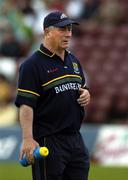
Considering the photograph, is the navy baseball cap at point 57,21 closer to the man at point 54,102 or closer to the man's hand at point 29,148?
the man at point 54,102

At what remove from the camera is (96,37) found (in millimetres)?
19438

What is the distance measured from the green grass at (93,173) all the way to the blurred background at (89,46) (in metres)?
2.91

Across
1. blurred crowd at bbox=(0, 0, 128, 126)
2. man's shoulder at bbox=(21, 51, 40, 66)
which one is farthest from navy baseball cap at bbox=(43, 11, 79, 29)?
blurred crowd at bbox=(0, 0, 128, 126)

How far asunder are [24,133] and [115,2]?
39.9ft

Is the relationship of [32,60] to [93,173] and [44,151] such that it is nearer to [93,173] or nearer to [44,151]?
[44,151]

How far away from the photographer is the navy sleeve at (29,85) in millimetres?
7164

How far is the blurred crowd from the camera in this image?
1795 cm

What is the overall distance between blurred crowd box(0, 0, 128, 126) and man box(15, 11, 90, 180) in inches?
393

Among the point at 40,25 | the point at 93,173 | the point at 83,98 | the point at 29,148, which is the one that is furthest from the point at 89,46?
the point at 29,148

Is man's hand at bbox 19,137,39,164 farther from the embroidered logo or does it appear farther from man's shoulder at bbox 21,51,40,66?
the embroidered logo

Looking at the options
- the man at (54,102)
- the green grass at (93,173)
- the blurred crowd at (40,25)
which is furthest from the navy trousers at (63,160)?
the blurred crowd at (40,25)

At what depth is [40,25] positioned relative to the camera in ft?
60.7

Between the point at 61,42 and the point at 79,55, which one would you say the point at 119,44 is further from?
the point at 61,42

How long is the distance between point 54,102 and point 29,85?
0.28 m
